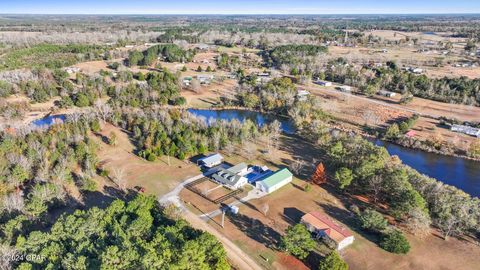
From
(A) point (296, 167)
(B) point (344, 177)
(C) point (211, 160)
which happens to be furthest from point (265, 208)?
(C) point (211, 160)

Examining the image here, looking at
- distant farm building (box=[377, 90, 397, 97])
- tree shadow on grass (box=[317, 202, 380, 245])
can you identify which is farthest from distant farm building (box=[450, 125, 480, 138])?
tree shadow on grass (box=[317, 202, 380, 245])

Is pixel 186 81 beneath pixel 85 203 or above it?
above

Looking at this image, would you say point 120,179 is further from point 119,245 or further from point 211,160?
point 119,245

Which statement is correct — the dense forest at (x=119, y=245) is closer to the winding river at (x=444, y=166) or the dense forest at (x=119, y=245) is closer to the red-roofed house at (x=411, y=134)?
the winding river at (x=444, y=166)

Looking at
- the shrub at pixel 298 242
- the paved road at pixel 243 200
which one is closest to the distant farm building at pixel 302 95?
the paved road at pixel 243 200

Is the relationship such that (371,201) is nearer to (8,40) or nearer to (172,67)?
(172,67)

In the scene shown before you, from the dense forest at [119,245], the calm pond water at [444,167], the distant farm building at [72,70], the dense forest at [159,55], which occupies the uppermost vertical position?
the dense forest at [159,55]
